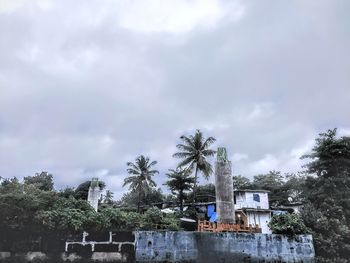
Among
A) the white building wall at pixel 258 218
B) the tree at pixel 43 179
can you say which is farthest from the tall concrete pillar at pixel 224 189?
the tree at pixel 43 179

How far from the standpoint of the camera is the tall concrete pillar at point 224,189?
77.4 ft

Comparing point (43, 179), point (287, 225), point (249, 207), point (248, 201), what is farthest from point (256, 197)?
point (43, 179)

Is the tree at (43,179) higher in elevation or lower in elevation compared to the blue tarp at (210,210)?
higher

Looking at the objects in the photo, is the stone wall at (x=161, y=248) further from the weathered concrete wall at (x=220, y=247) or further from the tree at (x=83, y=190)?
the tree at (x=83, y=190)

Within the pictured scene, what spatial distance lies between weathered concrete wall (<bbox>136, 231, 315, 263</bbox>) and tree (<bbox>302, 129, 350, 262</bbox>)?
174 centimetres

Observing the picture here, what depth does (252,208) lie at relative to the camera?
1259 inches

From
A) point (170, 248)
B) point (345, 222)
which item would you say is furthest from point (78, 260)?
point (345, 222)

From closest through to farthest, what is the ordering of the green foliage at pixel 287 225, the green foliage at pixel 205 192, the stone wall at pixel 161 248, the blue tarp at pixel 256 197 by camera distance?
the stone wall at pixel 161 248, the green foliage at pixel 287 225, the blue tarp at pixel 256 197, the green foliage at pixel 205 192

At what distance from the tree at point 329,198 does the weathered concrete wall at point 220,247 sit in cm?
174

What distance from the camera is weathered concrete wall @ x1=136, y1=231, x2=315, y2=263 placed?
18094 mm

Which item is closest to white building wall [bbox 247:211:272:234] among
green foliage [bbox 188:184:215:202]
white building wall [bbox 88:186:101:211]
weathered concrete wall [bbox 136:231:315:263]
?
green foliage [bbox 188:184:215:202]

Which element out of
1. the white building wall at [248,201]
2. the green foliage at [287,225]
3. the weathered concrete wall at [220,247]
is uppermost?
the white building wall at [248,201]

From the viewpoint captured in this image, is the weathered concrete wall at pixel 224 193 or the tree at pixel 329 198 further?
the weathered concrete wall at pixel 224 193

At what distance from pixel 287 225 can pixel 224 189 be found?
5350 mm
